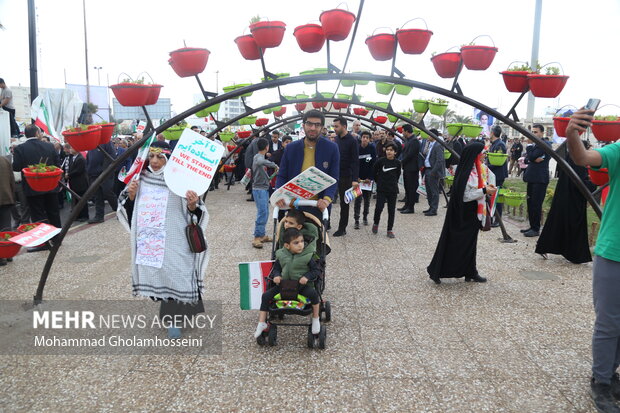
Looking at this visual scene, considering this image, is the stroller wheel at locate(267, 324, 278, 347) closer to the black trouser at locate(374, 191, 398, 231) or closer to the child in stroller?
the child in stroller

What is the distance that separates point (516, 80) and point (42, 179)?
520 centimetres

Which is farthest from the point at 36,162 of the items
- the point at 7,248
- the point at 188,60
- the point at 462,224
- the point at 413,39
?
the point at 462,224

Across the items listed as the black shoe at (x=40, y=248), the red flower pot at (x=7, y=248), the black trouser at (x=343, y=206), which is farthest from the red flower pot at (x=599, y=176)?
the black shoe at (x=40, y=248)

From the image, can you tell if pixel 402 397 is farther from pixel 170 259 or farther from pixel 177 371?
pixel 170 259

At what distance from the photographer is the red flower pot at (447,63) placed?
14.2 ft

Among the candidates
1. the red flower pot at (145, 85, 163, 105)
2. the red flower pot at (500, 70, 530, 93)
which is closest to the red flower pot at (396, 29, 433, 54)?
the red flower pot at (500, 70, 530, 93)

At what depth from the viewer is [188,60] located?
3.95m

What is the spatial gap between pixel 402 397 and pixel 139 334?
7.94 ft

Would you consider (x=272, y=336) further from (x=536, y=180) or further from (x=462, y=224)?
(x=536, y=180)

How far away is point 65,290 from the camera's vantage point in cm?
500

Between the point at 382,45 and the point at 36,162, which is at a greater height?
the point at 382,45

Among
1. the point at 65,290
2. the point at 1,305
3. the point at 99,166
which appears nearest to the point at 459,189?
the point at 65,290

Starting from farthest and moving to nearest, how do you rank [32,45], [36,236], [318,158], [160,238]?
[32,45], [318,158], [36,236], [160,238]

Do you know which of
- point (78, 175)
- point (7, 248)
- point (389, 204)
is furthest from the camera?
point (78, 175)
